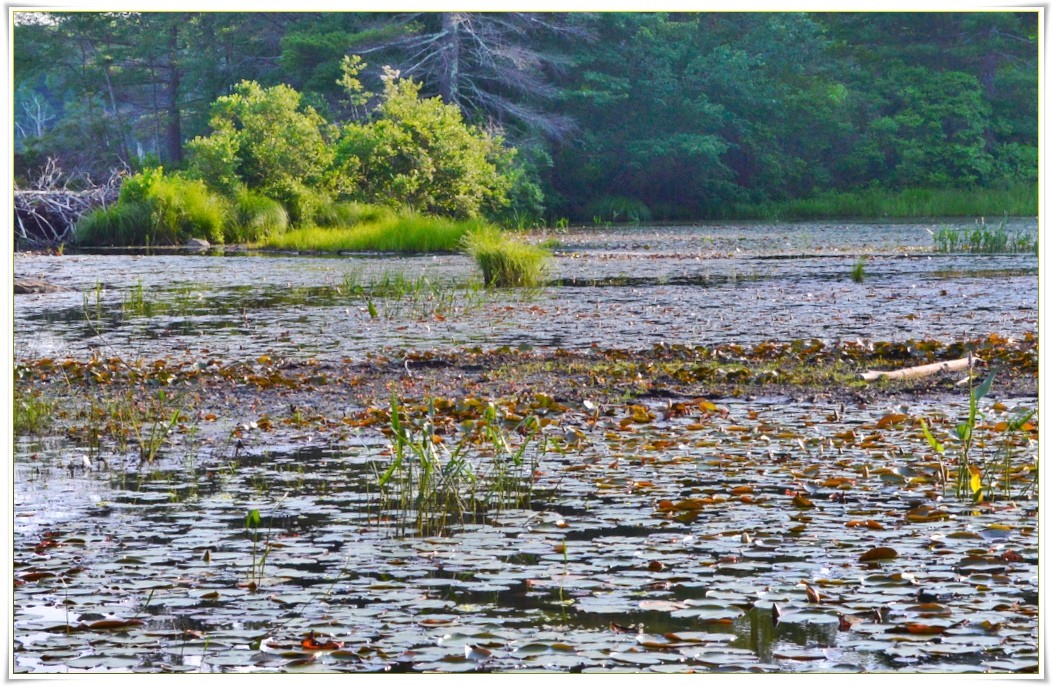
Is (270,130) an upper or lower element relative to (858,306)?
upper

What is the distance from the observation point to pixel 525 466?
586cm

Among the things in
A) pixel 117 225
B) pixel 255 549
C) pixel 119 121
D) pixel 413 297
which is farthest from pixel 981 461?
pixel 119 121

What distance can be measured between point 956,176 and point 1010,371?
33.3m

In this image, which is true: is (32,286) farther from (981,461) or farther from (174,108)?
(174,108)

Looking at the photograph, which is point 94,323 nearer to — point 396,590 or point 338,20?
point 396,590

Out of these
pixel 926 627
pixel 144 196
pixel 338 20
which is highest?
pixel 338 20

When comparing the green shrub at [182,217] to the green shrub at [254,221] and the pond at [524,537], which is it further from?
the pond at [524,537]

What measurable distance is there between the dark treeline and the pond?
95.5 ft

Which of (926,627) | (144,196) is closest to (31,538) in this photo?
(926,627)

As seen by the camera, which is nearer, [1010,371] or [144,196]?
[1010,371]

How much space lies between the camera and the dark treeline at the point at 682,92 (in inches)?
1484

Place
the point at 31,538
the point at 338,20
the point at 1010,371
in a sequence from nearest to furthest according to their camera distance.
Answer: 1. the point at 31,538
2. the point at 1010,371
3. the point at 338,20

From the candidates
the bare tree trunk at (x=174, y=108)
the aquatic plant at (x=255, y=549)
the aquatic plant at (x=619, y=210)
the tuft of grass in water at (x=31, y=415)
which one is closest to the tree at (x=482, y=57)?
the aquatic plant at (x=619, y=210)

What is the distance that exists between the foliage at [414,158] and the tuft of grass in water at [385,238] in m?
3.26
